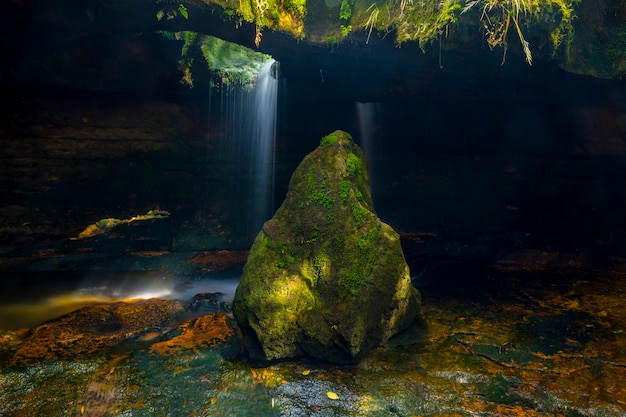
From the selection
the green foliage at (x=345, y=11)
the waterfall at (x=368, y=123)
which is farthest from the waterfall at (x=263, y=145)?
the green foliage at (x=345, y=11)

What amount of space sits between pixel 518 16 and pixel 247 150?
20.1ft

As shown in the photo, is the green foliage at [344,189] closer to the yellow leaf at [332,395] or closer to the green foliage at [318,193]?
the green foliage at [318,193]

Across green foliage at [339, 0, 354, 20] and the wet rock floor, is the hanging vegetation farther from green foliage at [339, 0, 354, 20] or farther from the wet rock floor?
the wet rock floor

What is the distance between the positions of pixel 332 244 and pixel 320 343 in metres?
1.21

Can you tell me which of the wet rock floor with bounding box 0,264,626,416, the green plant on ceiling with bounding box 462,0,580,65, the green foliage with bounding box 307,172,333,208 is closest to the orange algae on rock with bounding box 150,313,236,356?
the wet rock floor with bounding box 0,264,626,416

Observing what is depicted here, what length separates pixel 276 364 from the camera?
173 inches

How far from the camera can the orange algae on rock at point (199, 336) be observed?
4840 mm

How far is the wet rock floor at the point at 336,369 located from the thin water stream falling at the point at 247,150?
3.88 m

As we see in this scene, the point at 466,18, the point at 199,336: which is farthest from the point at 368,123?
the point at 199,336

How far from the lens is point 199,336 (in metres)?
5.16

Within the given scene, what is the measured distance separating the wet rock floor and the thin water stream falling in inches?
153

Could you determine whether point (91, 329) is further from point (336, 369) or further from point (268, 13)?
point (268, 13)

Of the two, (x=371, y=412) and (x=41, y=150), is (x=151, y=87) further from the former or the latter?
(x=371, y=412)

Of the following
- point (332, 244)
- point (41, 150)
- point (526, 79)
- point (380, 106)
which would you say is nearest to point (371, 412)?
point (332, 244)
